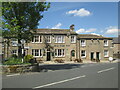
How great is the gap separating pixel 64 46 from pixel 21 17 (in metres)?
21.5

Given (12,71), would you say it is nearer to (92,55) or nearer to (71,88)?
(71,88)

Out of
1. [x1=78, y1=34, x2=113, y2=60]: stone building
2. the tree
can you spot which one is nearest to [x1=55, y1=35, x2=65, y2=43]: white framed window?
[x1=78, y1=34, x2=113, y2=60]: stone building

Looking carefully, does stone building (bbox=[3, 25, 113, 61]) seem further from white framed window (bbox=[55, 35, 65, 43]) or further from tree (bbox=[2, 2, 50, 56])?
tree (bbox=[2, 2, 50, 56])

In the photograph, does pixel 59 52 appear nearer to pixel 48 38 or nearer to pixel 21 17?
pixel 48 38

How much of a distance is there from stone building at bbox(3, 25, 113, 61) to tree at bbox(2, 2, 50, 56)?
16430 mm

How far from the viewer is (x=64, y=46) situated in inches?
1379

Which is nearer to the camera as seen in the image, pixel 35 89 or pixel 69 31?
pixel 35 89

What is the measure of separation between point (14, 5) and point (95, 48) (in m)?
27.1

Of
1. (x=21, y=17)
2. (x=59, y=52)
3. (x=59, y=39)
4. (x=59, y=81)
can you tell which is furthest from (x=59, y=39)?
(x=59, y=81)

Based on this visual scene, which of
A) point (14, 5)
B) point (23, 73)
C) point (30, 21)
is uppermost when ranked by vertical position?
point (14, 5)

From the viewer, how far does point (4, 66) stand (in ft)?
42.9

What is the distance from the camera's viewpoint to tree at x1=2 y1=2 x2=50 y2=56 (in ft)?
45.9

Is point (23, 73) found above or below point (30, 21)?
below

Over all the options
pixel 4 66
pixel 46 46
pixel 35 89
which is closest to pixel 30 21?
pixel 4 66
